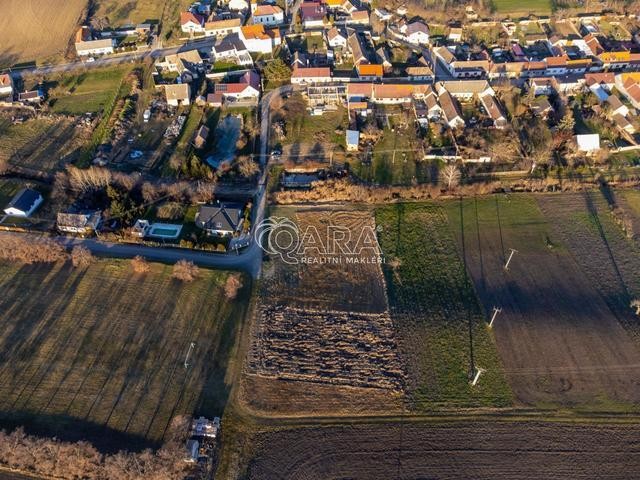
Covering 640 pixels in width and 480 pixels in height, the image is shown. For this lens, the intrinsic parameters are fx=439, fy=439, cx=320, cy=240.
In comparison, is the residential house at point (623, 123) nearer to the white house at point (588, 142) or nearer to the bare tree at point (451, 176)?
the white house at point (588, 142)

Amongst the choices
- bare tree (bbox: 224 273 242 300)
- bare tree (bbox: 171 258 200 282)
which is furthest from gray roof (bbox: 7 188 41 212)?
bare tree (bbox: 224 273 242 300)

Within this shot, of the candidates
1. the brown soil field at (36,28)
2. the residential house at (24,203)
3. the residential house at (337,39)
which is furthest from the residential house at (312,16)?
the residential house at (24,203)

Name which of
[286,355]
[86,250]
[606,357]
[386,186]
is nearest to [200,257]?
[86,250]

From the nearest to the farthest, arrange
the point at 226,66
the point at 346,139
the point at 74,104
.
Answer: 1. the point at 346,139
2. the point at 74,104
3. the point at 226,66

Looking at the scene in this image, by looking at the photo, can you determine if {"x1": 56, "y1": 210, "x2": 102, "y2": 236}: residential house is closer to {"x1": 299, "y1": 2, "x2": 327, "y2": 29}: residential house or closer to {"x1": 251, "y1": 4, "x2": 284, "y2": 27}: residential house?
{"x1": 251, "y1": 4, "x2": 284, "y2": 27}: residential house

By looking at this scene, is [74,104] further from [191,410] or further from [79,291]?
[191,410]

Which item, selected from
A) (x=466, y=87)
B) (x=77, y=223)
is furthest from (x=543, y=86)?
(x=77, y=223)
